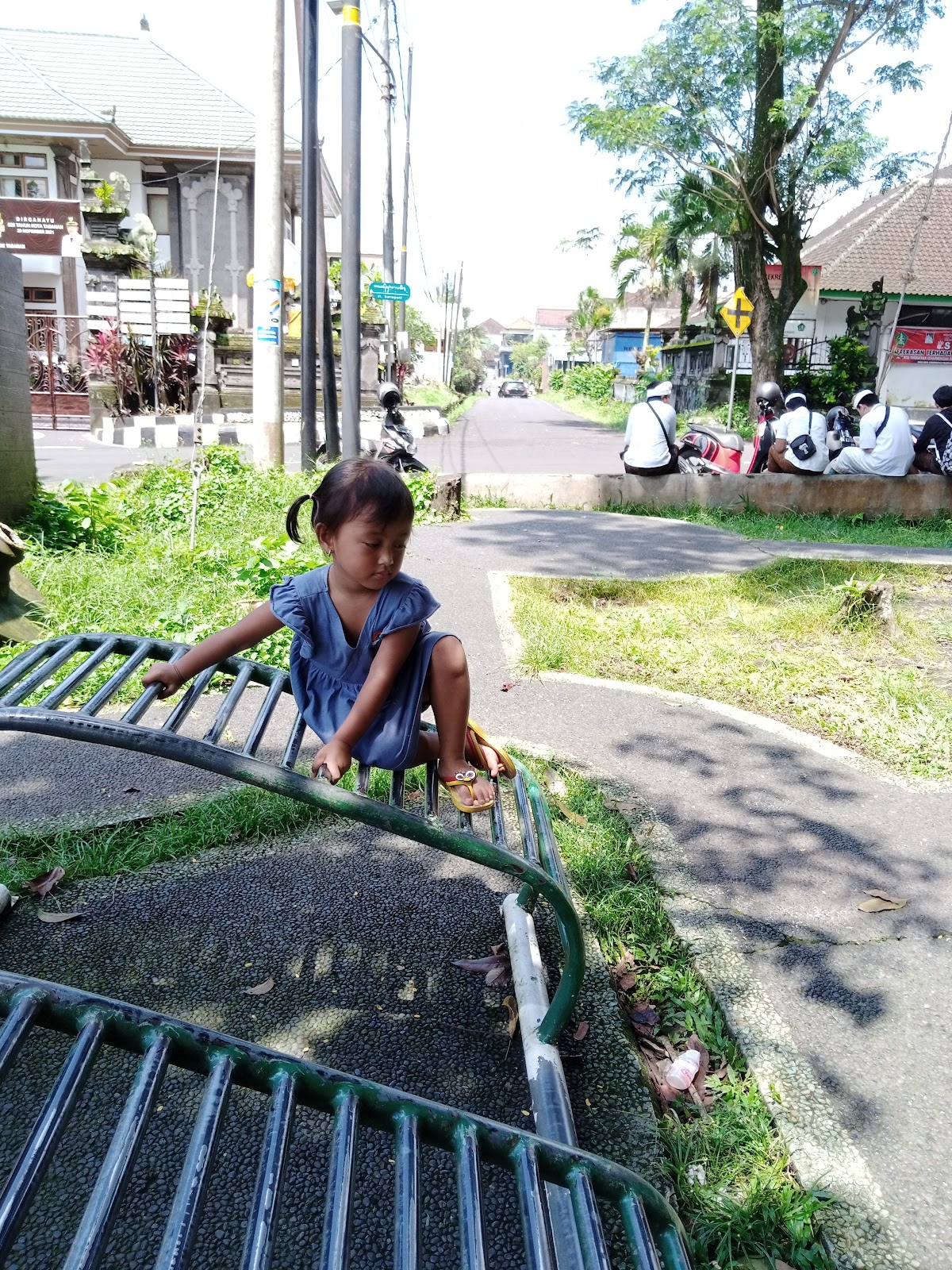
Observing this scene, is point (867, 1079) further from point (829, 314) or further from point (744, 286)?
point (829, 314)

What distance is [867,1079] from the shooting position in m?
2.17

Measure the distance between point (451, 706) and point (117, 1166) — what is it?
128 centimetres

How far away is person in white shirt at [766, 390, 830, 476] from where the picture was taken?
948cm

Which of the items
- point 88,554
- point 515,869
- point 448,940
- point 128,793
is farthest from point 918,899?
point 88,554

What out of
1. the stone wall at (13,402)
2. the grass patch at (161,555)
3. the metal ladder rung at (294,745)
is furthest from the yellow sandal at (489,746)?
the stone wall at (13,402)

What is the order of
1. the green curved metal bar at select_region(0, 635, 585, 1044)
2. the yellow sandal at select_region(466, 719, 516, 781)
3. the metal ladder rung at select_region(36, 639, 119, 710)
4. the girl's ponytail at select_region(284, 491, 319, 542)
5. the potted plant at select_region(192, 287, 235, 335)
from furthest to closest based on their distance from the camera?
the potted plant at select_region(192, 287, 235, 335) → the yellow sandal at select_region(466, 719, 516, 781) → the girl's ponytail at select_region(284, 491, 319, 542) → the metal ladder rung at select_region(36, 639, 119, 710) → the green curved metal bar at select_region(0, 635, 585, 1044)

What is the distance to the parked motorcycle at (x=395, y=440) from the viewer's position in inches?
434

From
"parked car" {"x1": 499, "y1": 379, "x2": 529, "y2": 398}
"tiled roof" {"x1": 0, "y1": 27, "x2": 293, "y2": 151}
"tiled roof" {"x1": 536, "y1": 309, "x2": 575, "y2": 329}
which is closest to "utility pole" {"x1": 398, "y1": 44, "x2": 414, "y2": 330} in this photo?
"tiled roof" {"x1": 0, "y1": 27, "x2": 293, "y2": 151}

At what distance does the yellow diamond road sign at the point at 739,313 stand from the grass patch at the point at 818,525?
11.6 meters

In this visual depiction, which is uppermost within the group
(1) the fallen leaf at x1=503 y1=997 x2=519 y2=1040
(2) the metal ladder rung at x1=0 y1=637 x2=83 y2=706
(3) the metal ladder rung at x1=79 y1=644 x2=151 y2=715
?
(2) the metal ladder rung at x1=0 y1=637 x2=83 y2=706

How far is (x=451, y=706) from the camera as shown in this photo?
92.6 inches

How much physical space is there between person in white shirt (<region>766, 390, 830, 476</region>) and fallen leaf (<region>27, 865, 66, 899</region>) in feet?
27.0

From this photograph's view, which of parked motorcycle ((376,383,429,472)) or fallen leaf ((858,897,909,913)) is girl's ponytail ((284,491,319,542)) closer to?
fallen leaf ((858,897,909,913))

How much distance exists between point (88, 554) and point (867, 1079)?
5446mm
